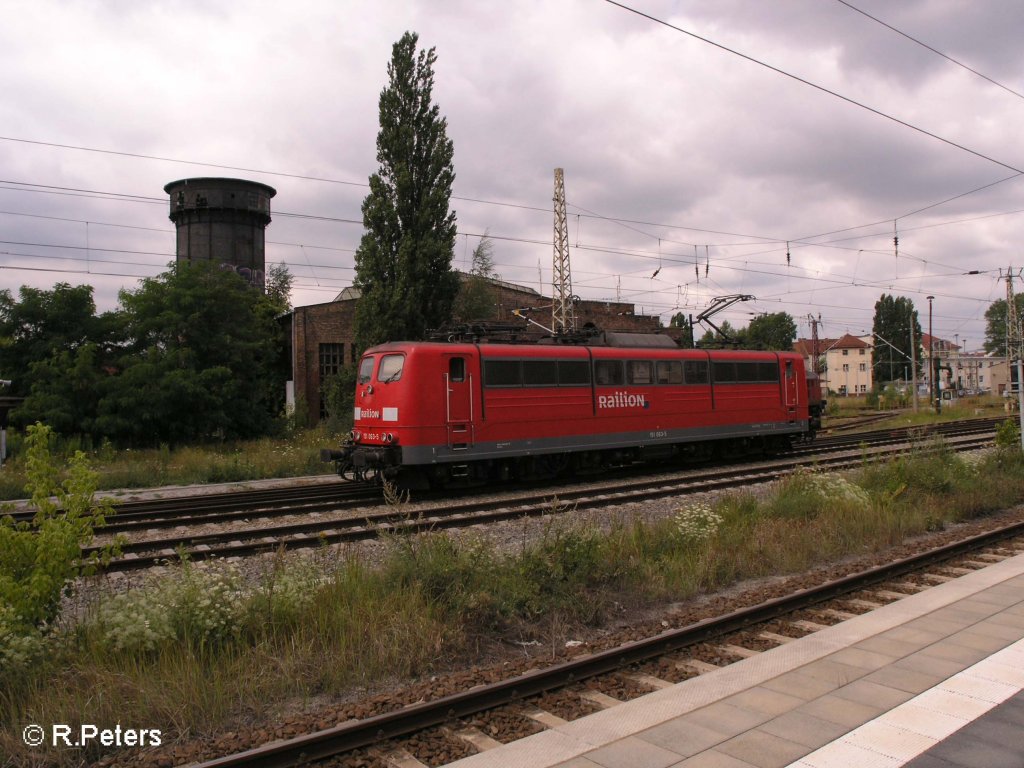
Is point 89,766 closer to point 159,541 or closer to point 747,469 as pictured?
point 159,541

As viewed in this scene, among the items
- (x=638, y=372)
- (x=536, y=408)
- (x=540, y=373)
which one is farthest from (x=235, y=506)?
(x=638, y=372)

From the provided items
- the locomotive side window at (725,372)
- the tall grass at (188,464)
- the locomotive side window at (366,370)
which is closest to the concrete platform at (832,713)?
the locomotive side window at (366,370)

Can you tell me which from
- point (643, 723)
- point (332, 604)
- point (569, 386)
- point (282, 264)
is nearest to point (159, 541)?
point (332, 604)

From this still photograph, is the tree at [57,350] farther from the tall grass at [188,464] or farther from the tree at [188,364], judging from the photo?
the tall grass at [188,464]

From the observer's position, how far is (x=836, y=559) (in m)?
9.92

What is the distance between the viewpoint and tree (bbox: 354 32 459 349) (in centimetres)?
2597

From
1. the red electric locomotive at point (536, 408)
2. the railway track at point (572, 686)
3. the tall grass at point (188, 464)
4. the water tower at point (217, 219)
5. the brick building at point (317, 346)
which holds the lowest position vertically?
the railway track at point (572, 686)

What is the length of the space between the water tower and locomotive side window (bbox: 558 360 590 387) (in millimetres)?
35034

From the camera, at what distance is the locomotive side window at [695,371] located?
63.8 feet

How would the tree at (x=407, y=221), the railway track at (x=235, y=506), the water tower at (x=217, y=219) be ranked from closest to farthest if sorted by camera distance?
the railway track at (x=235, y=506) < the tree at (x=407, y=221) < the water tower at (x=217, y=219)

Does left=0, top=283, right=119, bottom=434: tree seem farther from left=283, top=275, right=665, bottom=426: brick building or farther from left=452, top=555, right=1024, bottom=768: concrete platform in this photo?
left=452, top=555, right=1024, bottom=768: concrete platform

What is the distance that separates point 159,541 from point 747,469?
45.8 feet

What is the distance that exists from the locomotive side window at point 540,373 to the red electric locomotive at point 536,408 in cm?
2

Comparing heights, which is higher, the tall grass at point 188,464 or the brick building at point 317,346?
the brick building at point 317,346
